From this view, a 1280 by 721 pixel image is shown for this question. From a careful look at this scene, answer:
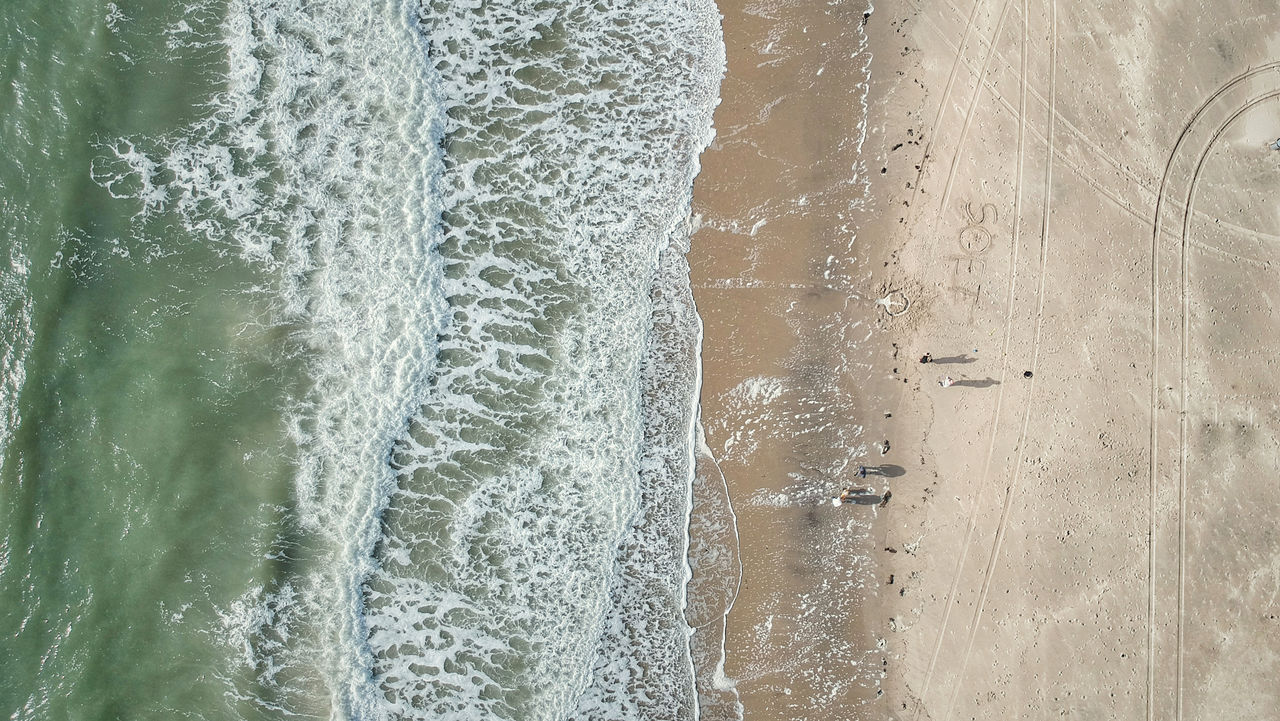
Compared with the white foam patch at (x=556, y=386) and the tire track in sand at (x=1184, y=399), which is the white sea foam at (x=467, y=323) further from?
the tire track in sand at (x=1184, y=399)

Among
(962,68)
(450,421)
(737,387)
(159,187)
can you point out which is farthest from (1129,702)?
(159,187)

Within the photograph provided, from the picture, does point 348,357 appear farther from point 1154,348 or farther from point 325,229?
point 1154,348

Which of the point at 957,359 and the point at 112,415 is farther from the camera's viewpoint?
the point at 957,359

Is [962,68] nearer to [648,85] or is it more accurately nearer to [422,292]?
[648,85]

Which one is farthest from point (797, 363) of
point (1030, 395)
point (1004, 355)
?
point (1030, 395)

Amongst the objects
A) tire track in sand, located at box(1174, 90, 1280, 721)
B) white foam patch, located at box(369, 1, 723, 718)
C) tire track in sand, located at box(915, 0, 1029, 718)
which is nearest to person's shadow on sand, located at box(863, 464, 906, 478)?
tire track in sand, located at box(915, 0, 1029, 718)

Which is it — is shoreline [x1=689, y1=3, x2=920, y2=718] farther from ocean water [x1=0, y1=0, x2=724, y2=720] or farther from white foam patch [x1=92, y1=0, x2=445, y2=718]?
white foam patch [x1=92, y1=0, x2=445, y2=718]
